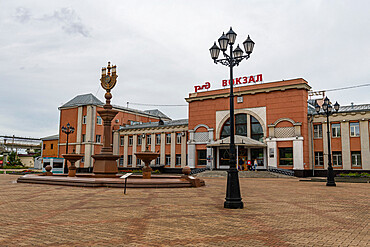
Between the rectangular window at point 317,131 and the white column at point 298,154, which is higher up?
the rectangular window at point 317,131

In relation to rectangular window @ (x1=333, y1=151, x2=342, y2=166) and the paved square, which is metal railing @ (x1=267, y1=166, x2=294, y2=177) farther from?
the paved square

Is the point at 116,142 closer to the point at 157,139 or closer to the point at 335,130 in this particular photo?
the point at 157,139

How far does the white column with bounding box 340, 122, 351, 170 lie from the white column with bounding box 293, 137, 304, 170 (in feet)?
13.6

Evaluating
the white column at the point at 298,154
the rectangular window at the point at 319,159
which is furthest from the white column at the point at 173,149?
the rectangular window at the point at 319,159

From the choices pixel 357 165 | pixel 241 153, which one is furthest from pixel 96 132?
pixel 357 165

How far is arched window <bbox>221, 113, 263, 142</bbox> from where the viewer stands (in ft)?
124

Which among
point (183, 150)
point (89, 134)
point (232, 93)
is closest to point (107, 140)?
point (232, 93)

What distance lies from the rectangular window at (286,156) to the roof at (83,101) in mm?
28819

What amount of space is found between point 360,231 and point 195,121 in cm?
3582

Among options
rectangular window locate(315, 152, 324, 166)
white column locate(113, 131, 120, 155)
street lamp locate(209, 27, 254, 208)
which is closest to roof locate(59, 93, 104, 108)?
white column locate(113, 131, 120, 155)

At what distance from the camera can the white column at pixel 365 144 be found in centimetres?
3178

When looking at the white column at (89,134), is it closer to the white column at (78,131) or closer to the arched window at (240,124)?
the white column at (78,131)

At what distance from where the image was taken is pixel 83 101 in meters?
51.0

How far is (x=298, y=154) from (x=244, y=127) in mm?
7410
